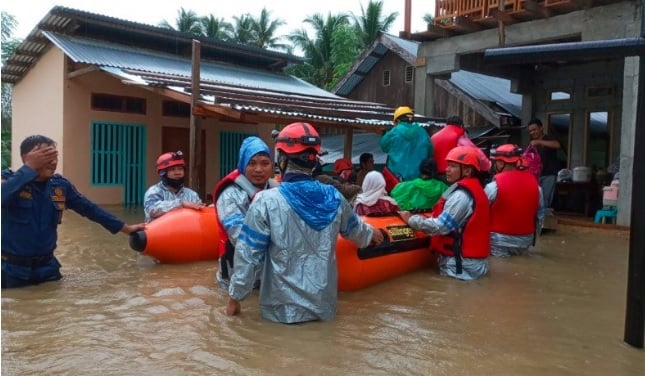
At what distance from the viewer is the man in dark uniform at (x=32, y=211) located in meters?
4.17

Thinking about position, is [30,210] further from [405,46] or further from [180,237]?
[405,46]

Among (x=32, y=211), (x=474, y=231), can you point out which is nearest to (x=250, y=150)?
(x=32, y=211)

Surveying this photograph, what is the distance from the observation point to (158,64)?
516 inches

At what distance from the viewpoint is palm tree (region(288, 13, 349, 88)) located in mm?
26077

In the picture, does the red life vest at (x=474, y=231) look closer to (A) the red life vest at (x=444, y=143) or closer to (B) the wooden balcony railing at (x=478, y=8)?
(A) the red life vest at (x=444, y=143)

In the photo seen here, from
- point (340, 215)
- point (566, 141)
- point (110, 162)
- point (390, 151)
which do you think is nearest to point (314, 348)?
point (340, 215)

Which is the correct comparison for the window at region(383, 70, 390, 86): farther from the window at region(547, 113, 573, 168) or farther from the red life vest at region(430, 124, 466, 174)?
the red life vest at region(430, 124, 466, 174)

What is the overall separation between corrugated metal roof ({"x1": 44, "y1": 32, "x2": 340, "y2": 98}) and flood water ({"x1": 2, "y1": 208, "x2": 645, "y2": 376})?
7.42 meters

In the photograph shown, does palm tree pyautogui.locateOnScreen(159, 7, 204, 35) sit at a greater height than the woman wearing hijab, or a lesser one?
greater

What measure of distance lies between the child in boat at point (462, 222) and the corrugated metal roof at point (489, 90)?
10.5 meters

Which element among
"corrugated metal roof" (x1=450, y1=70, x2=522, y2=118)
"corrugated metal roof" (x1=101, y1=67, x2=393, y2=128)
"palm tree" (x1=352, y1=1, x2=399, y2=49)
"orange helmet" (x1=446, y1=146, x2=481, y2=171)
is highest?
"palm tree" (x1=352, y1=1, x2=399, y2=49)

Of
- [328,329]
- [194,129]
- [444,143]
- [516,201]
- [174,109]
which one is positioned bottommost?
[328,329]

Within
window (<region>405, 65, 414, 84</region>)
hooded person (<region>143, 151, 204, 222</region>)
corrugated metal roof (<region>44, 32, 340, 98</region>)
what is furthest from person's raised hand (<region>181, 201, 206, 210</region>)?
window (<region>405, 65, 414, 84</region>)

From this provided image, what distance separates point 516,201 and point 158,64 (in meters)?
9.46
